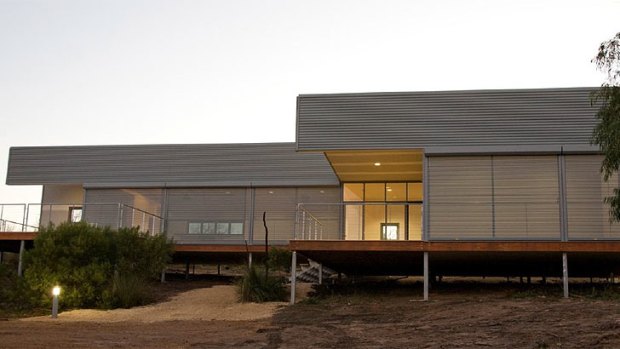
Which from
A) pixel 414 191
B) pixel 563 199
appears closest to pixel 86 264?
pixel 414 191

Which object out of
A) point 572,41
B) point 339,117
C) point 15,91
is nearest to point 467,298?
point 339,117

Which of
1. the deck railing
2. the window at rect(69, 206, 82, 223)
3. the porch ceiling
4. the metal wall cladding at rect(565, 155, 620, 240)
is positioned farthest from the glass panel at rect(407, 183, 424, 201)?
the window at rect(69, 206, 82, 223)

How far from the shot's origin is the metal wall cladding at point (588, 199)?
18984 mm

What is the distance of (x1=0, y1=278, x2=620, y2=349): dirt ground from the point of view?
541 inches

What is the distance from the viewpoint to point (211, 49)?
2133 centimetres

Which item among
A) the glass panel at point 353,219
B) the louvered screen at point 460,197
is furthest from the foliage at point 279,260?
the louvered screen at point 460,197

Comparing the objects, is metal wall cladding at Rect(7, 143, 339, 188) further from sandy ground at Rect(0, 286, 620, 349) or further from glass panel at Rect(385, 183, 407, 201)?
sandy ground at Rect(0, 286, 620, 349)

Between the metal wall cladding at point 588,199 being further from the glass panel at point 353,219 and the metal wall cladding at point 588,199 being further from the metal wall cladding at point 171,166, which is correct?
the metal wall cladding at point 171,166

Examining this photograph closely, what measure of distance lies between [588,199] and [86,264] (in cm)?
1351

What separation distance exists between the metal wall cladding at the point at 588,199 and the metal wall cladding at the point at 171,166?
9.86m

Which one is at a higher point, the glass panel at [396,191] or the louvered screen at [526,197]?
the glass panel at [396,191]

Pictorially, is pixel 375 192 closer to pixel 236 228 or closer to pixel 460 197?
pixel 236 228

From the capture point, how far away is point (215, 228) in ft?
91.3

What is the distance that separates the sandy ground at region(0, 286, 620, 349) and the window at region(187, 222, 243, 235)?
254 inches
